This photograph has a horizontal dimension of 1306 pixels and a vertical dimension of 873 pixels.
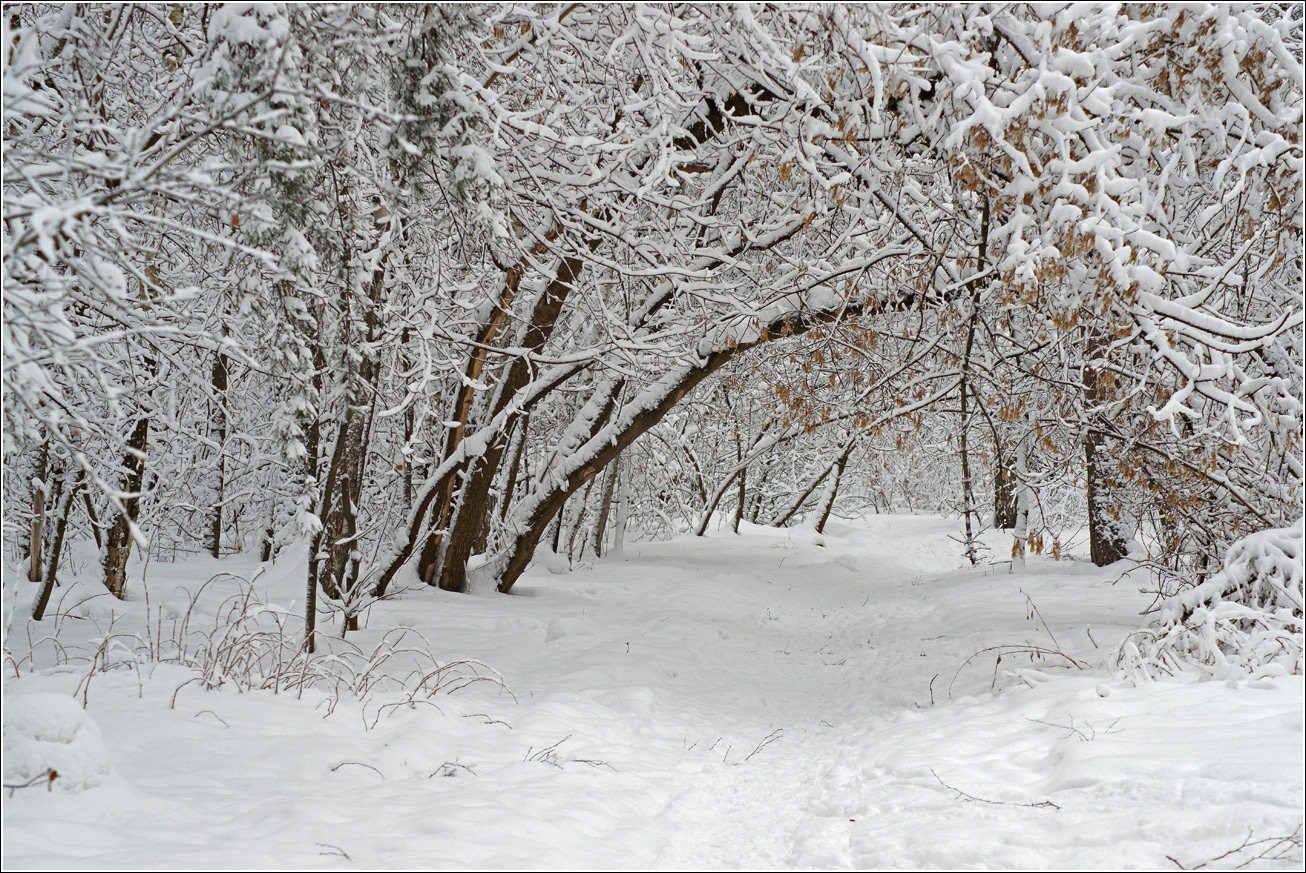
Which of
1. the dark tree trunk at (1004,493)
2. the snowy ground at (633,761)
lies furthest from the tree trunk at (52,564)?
the dark tree trunk at (1004,493)

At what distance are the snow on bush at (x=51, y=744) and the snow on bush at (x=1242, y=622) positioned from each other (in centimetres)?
478

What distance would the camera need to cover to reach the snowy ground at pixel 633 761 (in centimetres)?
280

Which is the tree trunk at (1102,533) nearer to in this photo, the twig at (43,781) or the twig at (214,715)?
the twig at (214,715)

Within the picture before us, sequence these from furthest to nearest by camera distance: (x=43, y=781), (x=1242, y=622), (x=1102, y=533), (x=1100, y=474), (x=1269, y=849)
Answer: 1. (x=1102, y=533)
2. (x=1100, y=474)
3. (x=1242, y=622)
4. (x=43, y=781)
5. (x=1269, y=849)

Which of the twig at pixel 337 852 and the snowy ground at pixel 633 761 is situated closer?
the twig at pixel 337 852

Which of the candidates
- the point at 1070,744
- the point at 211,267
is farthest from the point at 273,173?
the point at 1070,744

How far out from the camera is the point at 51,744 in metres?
3.00

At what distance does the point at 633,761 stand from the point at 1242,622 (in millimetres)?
3542

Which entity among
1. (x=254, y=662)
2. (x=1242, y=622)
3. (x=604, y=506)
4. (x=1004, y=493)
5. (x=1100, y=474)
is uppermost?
(x=1100, y=474)

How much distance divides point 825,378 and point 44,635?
732 centimetres

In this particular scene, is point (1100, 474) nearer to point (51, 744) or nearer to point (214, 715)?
point (214, 715)

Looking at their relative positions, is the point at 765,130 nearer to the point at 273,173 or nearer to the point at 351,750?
the point at 273,173

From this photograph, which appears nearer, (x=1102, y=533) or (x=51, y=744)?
(x=51, y=744)

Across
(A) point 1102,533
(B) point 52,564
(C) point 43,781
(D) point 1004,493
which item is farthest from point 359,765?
(D) point 1004,493
